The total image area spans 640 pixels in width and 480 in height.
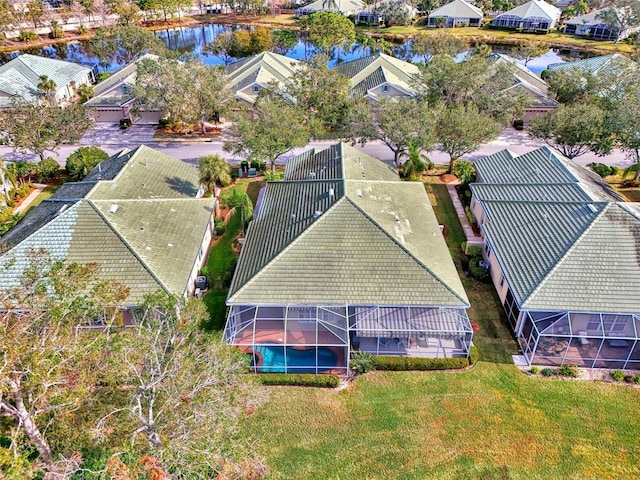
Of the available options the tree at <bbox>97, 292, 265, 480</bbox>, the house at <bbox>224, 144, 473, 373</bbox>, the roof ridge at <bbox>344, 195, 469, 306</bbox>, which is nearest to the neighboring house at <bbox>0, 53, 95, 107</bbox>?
the house at <bbox>224, 144, 473, 373</bbox>

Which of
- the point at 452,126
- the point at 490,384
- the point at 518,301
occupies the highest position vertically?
the point at 452,126

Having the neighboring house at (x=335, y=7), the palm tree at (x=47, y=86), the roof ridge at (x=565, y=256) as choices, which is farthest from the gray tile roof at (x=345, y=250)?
the neighboring house at (x=335, y=7)

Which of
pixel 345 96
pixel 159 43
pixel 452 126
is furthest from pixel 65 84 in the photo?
pixel 452 126

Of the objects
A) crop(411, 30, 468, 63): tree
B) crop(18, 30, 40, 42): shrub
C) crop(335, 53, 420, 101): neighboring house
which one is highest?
crop(411, 30, 468, 63): tree

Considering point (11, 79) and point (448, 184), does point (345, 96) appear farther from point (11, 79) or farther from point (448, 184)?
point (11, 79)

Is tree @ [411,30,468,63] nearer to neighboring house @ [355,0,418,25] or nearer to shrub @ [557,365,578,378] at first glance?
neighboring house @ [355,0,418,25]

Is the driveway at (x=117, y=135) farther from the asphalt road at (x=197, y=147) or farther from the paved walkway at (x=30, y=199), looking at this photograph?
the paved walkway at (x=30, y=199)

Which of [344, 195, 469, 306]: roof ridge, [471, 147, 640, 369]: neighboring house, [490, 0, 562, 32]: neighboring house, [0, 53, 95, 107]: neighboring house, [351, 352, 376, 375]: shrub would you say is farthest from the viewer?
[490, 0, 562, 32]: neighboring house
